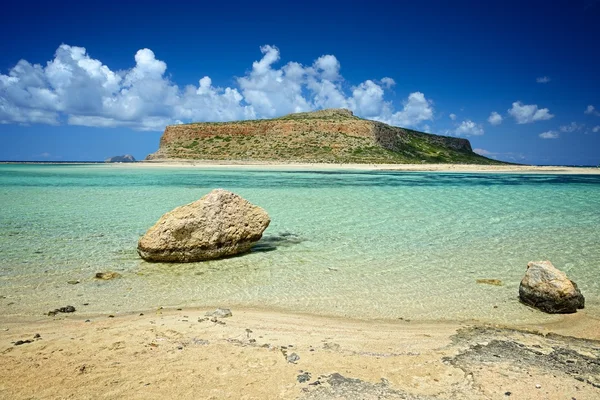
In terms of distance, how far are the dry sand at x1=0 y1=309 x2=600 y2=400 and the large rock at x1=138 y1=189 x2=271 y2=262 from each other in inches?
118

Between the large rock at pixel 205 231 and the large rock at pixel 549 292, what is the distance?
5.72 metres

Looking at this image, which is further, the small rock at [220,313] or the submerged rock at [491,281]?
the submerged rock at [491,281]

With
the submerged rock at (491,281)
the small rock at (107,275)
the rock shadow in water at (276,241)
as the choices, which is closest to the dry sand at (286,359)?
the submerged rock at (491,281)

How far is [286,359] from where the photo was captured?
424 centimetres

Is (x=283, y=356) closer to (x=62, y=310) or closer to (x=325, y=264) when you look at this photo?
(x=62, y=310)

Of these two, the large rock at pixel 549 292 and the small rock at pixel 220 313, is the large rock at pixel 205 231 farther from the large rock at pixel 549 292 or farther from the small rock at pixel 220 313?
the large rock at pixel 549 292

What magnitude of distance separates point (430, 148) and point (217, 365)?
99805 millimetres

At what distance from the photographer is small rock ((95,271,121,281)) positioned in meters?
7.23

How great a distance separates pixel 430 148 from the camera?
3819 inches

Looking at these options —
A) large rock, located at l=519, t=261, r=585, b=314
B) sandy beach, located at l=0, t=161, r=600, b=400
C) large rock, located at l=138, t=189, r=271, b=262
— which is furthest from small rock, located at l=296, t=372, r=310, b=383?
large rock, located at l=138, t=189, r=271, b=262

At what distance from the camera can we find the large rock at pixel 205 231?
27.8ft

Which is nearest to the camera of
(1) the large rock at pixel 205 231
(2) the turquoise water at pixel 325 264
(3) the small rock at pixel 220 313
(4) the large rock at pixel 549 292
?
(3) the small rock at pixel 220 313

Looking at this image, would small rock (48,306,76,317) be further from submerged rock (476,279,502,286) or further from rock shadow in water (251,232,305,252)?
submerged rock (476,279,502,286)

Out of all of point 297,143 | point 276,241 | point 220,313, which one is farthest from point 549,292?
point 297,143
